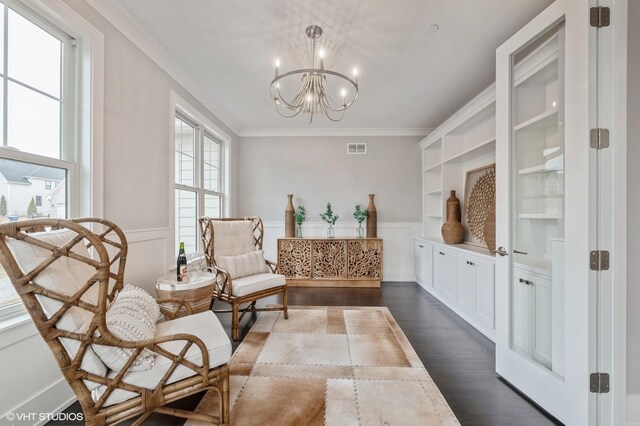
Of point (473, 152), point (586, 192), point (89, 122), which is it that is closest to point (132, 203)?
point (89, 122)

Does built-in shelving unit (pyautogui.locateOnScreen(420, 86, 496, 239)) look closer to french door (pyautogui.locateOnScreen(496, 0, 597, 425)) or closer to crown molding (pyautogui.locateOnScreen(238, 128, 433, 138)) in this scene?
crown molding (pyautogui.locateOnScreen(238, 128, 433, 138))

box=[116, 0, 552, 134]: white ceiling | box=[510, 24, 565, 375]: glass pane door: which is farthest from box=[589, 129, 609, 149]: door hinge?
box=[116, 0, 552, 134]: white ceiling

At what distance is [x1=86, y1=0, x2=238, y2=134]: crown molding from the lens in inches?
78.2

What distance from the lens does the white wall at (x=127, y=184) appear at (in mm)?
1473

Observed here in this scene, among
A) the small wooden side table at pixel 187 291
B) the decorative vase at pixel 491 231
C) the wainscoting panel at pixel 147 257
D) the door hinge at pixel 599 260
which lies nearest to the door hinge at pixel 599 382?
the door hinge at pixel 599 260

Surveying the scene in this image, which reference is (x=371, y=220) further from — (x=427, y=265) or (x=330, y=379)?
(x=330, y=379)

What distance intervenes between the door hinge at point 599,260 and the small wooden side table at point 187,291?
257 cm

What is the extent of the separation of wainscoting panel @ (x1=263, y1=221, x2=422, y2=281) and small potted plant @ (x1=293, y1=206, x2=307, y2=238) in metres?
0.11

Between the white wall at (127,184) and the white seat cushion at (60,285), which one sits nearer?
the white seat cushion at (60,285)

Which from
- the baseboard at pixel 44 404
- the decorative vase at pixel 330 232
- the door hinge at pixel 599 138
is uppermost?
the door hinge at pixel 599 138

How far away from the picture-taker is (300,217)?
4730mm

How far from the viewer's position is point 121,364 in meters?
1.22

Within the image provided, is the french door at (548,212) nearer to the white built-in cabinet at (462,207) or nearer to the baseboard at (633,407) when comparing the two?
the baseboard at (633,407)

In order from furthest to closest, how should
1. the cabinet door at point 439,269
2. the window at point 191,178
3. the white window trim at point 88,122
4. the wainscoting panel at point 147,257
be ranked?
1. the cabinet door at point 439,269
2. the window at point 191,178
3. the wainscoting panel at point 147,257
4. the white window trim at point 88,122
